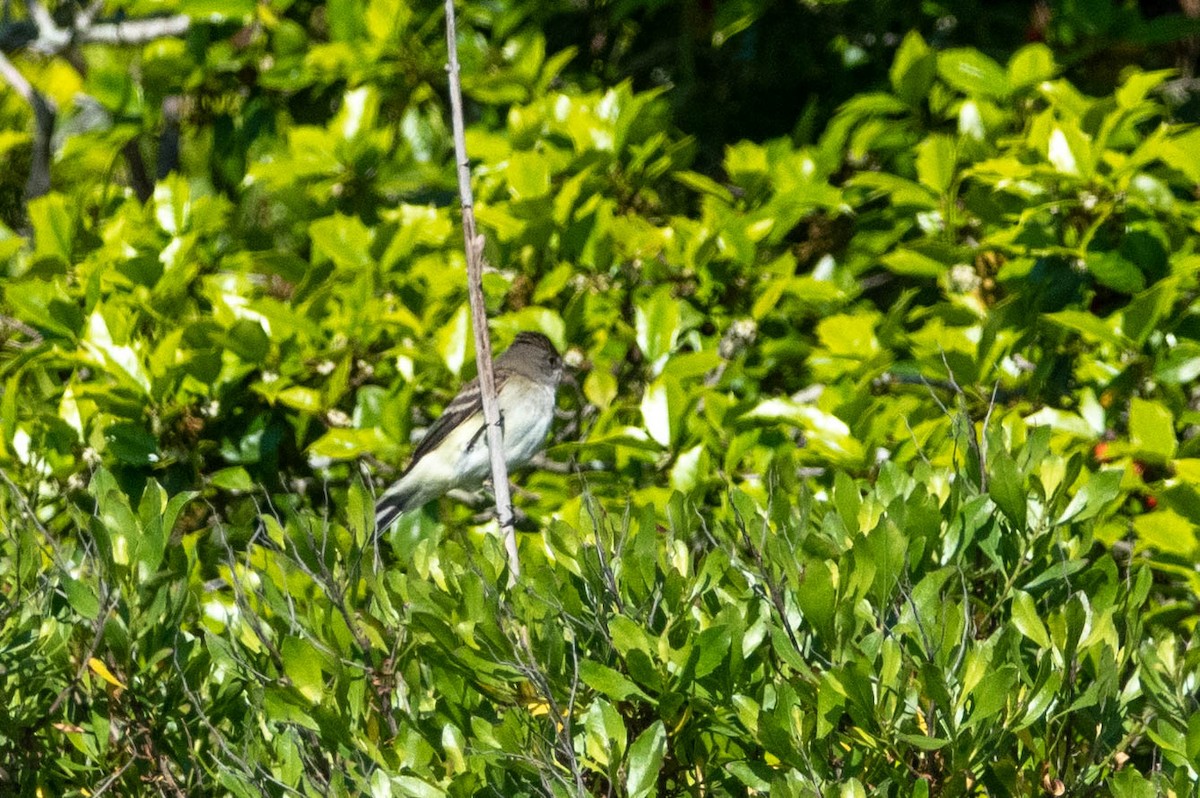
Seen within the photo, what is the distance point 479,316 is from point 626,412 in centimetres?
129

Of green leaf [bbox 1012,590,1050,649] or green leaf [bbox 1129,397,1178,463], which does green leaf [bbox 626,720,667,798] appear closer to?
green leaf [bbox 1012,590,1050,649]

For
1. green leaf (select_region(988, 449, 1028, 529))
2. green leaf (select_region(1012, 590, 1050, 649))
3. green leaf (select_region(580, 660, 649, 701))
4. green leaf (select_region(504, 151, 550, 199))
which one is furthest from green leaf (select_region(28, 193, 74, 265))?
green leaf (select_region(1012, 590, 1050, 649))

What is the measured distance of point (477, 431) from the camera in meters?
4.96

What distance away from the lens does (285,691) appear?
2.61 m

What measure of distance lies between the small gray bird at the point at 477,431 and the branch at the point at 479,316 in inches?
30.2

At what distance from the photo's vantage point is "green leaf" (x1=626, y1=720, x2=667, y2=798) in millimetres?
2291

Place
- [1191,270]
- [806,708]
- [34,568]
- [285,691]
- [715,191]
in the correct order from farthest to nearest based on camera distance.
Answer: [715,191]
[1191,270]
[34,568]
[285,691]
[806,708]

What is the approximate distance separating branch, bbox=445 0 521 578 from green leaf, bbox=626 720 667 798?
0.58 m

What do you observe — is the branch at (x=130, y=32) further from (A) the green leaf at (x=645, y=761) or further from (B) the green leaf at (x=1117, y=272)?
(A) the green leaf at (x=645, y=761)

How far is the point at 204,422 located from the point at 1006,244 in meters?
2.32

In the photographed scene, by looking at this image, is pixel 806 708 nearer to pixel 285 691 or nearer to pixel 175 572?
pixel 285 691

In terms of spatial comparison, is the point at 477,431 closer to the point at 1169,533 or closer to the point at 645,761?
Result: the point at 1169,533

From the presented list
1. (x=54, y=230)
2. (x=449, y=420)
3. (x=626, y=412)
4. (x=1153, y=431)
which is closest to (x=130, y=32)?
(x=54, y=230)

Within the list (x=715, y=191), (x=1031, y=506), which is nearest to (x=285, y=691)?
(x=1031, y=506)
